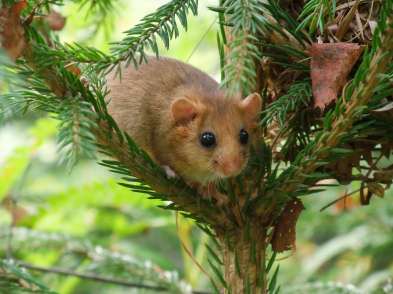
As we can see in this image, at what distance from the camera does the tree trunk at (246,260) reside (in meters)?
2.24

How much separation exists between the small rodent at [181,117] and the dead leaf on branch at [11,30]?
1.31 meters

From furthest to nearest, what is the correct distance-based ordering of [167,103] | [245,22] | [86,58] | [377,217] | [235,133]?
[377,217], [167,103], [235,133], [86,58], [245,22]

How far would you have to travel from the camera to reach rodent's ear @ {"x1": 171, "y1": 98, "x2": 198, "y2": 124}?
3193 millimetres

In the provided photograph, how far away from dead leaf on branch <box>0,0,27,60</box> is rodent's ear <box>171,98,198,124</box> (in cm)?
153

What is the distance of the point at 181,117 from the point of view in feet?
10.7

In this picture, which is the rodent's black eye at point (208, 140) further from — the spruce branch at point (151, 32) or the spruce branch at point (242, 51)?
the spruce branch at point (242, 51)

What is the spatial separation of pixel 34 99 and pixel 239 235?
75 centimetres

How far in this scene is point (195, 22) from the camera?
5207mm

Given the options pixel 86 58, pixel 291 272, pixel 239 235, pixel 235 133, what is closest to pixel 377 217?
pixel 291 272

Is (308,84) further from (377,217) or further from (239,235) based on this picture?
(377,217)

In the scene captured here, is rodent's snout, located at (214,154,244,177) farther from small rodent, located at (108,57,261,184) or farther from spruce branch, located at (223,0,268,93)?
spruce branch, located at (223,0,268,93)

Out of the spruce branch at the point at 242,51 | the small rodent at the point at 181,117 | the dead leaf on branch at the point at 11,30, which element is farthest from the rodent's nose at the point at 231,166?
the dead leaf on branch at the point at 11,30

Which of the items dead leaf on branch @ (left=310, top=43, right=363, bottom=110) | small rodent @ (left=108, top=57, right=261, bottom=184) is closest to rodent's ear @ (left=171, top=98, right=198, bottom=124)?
small rodent @ (left=108, top=57, right=261, bottom=184)

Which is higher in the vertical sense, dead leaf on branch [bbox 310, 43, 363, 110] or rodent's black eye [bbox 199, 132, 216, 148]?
dead leaf on branch [bbox 310, 43, 363, 110]
